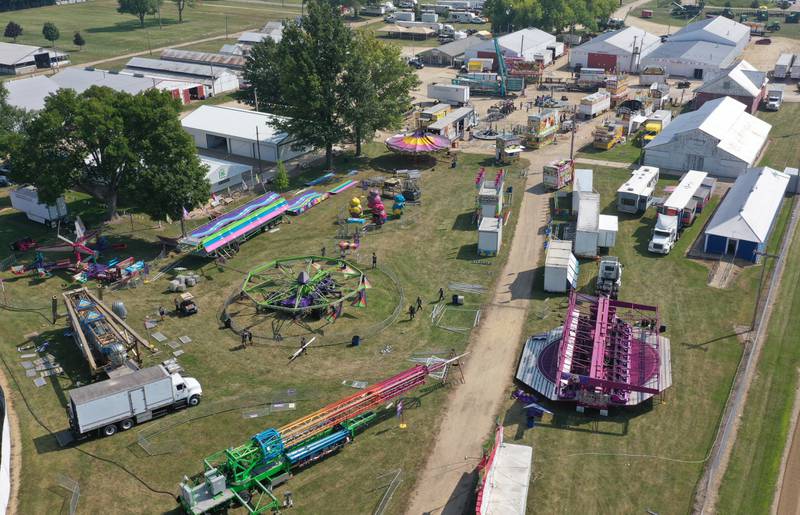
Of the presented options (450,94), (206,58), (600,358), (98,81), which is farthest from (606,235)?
(206,58)

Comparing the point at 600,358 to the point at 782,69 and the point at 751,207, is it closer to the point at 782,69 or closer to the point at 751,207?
the point at 751,207

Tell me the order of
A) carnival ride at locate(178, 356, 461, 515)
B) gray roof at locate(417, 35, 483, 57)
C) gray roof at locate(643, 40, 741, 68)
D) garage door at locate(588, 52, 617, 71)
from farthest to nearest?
gray roof at locate(417, 35, 483, 57) → garage door at locate(588, 52, 617, 71) → gray roof at locate(643, 40, 741, 68) → carnival ride at locate(178, 356, 461, 515)

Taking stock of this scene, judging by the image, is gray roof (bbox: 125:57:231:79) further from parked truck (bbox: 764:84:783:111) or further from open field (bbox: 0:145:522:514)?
parked truck (bbox: 764:84:783:111)

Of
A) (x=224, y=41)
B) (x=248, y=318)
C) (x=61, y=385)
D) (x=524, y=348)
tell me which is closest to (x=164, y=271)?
(x=248, y=318)

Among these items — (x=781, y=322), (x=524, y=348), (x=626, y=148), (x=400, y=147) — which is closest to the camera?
(x=524, y=348)

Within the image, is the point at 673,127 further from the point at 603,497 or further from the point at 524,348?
the point at 603,497

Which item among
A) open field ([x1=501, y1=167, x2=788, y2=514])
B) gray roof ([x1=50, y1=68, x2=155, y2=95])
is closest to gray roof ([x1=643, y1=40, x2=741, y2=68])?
open field ([x1=501, y1=167, x2=788, y2=514])
